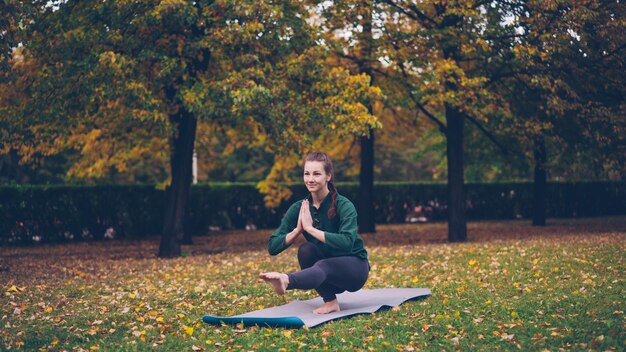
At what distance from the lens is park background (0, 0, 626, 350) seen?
24.5 feet

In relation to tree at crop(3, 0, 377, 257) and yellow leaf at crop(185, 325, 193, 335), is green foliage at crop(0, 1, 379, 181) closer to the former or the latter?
tree at crop(3, 0, 377, 257)

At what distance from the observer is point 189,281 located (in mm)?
11328

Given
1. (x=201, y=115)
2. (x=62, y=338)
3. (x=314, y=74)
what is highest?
(x=314, y=74)

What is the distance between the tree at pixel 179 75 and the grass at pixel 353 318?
2.68 m

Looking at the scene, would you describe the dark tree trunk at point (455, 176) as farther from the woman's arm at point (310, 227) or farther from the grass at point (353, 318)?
the woman's arm at point (310, 227)

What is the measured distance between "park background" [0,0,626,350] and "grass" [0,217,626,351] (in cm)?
5

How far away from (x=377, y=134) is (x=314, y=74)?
7.94m

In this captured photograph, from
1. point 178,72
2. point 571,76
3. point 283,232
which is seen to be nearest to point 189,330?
point 283,232

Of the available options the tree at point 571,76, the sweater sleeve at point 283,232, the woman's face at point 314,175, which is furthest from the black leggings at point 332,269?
the tree at point 571,76

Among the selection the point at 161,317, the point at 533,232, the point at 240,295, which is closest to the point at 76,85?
the point at 240,295

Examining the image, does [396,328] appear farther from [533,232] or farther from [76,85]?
[533,232]

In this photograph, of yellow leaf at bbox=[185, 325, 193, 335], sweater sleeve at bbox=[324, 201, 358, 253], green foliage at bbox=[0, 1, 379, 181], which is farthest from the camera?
green foliage at bbox=[0, 1, 379, 181]

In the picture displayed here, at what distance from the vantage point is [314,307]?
26.8 feet

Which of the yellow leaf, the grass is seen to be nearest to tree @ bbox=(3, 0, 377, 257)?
the grass
